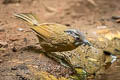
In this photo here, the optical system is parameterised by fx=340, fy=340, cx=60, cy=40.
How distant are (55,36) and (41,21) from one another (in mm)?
1949

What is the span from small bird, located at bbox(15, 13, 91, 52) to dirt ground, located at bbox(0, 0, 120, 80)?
0.76 feet

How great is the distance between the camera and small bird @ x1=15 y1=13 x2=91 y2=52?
5.31m

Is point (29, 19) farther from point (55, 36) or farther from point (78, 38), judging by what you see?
point (78, 38)

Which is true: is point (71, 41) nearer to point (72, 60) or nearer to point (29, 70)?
point (72, 60)

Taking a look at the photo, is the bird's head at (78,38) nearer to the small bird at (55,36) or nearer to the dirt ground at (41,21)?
the small bird at (55,36)

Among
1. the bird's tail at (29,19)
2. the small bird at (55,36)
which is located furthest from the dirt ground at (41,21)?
the bird's tail at (29,19)

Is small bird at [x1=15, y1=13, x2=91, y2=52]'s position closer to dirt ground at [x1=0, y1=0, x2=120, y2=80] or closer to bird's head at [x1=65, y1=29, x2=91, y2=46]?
bird's head at [x1=65, y1=29, x2=91, y2=46]

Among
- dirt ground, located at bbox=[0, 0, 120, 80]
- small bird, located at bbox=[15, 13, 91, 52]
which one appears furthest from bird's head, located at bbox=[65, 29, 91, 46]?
dirt ground, located at bbox=[0, 0, 120, 80]

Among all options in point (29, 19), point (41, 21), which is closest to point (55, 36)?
point (29, 19)

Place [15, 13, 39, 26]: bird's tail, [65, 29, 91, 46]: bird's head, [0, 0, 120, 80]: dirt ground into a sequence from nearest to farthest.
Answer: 1. [0, 0, 120, 80]: dirt ground
2. [65, 29, 91, 46]: bird's head
3. [15, 13, 39, 26]: bird's tail

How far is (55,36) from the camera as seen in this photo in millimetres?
5453

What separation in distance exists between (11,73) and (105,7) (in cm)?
547

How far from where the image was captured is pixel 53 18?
323 inches

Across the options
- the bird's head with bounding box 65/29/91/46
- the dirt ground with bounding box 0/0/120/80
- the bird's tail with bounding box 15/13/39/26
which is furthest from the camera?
the bird's tail with bounding box 15/13/39/26
